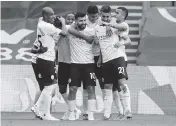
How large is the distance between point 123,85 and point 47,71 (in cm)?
128

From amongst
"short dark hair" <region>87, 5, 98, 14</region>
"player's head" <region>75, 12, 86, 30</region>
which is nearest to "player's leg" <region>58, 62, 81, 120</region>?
"player's head" <region>75, 12, 86, 30</region>

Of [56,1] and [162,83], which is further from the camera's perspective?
[56,1]

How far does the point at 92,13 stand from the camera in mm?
13805

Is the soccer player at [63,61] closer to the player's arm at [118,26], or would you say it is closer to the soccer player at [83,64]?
the soccer player at [83,64]

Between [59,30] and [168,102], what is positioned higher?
[59,30]

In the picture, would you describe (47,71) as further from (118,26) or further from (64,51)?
(118,26)

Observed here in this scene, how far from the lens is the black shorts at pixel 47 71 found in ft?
45.2

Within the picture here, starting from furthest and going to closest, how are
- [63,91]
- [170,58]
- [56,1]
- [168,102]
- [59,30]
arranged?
[56,1], [170,58], [168,102], [63,91], [59,30]

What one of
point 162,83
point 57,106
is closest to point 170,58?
point 162,83

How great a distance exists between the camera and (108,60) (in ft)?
45.1

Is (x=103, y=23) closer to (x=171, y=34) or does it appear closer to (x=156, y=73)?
(x=156, y=73)

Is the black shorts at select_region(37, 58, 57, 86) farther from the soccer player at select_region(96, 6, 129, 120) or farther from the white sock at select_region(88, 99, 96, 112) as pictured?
the soccer player at select_region(96, 6, 129, 120)

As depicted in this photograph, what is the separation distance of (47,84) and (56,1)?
280 inches

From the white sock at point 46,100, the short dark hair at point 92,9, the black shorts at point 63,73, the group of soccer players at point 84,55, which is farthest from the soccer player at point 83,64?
the black shorts at point 63,73
